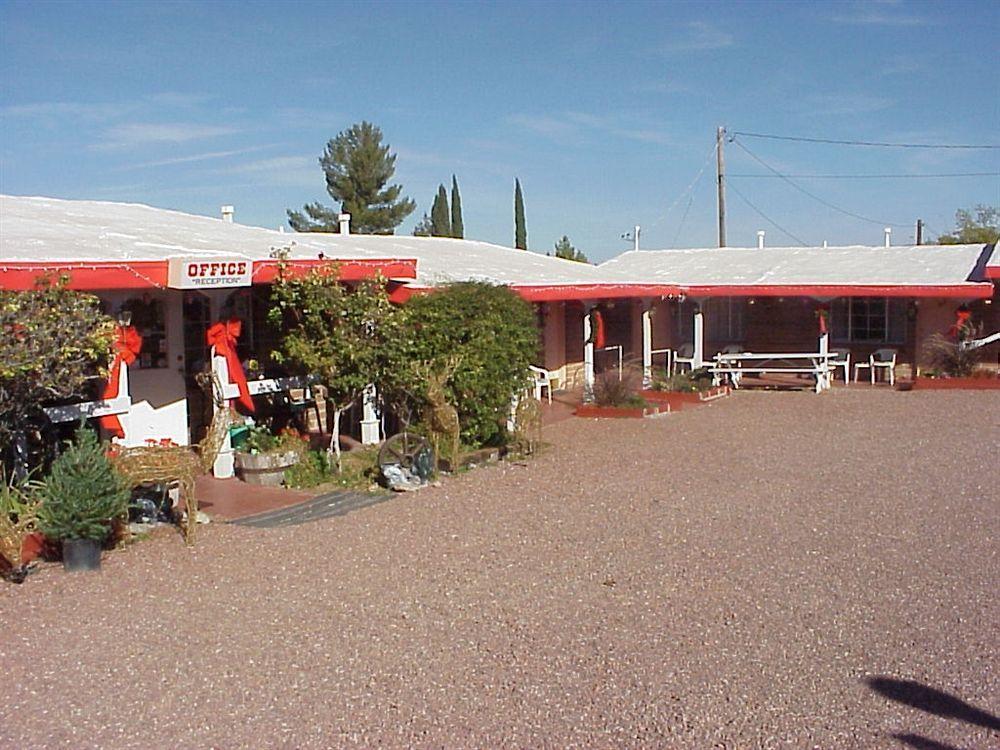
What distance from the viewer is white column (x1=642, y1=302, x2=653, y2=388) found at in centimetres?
2134

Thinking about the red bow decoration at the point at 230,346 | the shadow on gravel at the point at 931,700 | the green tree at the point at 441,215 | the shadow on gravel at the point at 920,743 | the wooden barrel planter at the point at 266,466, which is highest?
the green tree at the point at 441,215

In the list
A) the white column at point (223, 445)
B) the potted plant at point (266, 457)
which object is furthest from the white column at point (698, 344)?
the white column at point (223, 445)

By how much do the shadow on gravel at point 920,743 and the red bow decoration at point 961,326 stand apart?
705 inches

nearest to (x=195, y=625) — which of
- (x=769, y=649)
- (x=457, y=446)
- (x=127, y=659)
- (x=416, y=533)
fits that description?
(x=127, y=659)

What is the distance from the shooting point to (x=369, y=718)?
550 centimetres

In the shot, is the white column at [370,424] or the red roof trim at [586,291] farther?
the red roof trim at [586,291]

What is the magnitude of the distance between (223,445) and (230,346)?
3.37 feet

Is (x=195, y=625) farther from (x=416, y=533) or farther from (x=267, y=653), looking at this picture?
(x=416, y=533)

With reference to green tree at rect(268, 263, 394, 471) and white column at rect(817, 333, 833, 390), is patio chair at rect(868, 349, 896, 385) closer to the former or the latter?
white column at rect(817, 333, 833, 390)

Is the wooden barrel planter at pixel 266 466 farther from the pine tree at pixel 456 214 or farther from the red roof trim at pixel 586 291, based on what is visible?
the pine tree at pixel 456 214

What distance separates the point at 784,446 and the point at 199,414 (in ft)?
23.7

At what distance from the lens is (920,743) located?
513 cm

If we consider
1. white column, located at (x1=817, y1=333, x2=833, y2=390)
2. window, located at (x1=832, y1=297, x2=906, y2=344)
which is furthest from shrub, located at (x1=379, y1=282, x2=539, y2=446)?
window, located at (x1=832, y1=297, x2=906, y2=344)

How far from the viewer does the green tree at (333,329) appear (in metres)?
11.7
